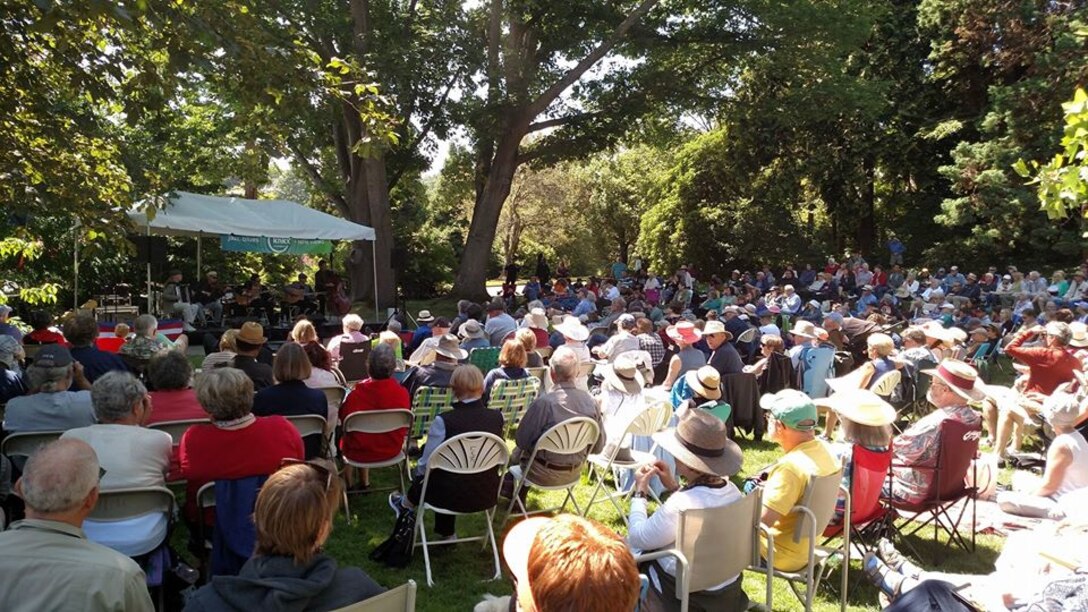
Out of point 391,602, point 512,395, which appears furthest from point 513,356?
point 391,602

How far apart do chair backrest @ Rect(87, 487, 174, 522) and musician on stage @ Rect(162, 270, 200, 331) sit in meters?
10.2

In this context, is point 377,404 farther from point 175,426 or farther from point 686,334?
point 686,334

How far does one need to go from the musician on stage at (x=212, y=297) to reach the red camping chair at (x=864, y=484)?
12988 mm

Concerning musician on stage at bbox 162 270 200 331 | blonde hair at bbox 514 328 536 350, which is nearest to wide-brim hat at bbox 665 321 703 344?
blonde hair at bbox 514 328 536 350

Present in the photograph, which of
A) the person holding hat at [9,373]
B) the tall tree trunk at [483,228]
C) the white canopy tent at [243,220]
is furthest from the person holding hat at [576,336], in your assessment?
the tall tree trunk at [483,228]

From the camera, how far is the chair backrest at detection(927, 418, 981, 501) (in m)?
4.45

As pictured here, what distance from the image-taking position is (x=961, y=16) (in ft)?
79.8

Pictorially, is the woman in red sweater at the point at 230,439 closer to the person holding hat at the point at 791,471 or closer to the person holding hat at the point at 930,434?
the person holding hat at the point at 791,471

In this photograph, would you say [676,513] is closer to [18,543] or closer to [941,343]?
[18,543]

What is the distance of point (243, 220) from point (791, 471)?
11.8 m

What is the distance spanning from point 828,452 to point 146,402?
351 centimetres

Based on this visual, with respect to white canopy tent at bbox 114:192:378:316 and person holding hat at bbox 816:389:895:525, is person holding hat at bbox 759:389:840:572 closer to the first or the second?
person holding hat at bbox 816:389:895:525

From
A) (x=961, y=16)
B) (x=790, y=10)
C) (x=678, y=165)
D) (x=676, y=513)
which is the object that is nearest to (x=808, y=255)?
(x=678, y=165)

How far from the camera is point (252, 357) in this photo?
558cm
